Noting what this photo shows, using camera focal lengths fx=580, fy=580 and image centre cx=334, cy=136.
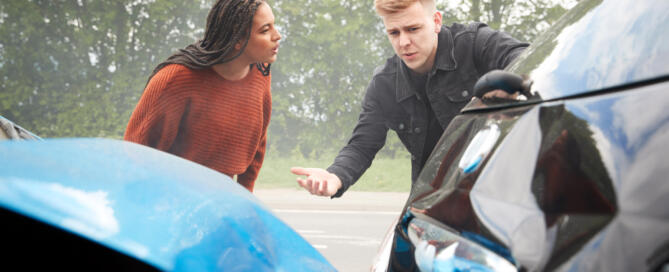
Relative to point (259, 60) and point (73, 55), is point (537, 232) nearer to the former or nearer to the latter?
point (259, 60)

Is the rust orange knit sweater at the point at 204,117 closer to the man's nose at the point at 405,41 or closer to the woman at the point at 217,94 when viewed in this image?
the woman at the point at 217,94

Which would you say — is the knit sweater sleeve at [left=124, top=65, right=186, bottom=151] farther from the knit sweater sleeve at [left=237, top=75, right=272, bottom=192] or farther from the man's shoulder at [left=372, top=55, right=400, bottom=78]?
the man's shoulder at [left=372, top=55, right=400, bottom=78]

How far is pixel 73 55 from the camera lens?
16.4 m

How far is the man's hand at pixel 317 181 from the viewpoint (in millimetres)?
1971

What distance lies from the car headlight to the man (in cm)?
137

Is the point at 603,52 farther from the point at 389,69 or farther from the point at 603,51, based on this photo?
the point at 389,69

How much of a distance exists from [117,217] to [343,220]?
328 inches

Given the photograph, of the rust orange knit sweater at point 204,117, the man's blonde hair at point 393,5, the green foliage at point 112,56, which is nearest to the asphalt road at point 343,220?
the rust orange knit sweater at point 204,117

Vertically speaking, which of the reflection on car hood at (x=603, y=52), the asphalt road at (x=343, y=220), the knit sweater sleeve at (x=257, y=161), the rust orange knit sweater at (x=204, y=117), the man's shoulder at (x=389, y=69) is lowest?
the asphalt road at (x=343, y=220)

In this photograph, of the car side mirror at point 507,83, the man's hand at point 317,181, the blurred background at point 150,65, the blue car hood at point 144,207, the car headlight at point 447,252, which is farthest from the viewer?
the blurred background at point 150,65

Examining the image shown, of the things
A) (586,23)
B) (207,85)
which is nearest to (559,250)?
(586,23)

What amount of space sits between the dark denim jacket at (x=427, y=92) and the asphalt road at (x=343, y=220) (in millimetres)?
2481

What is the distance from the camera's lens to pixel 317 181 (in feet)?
6.66

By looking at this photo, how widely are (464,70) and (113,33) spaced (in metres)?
15.8
